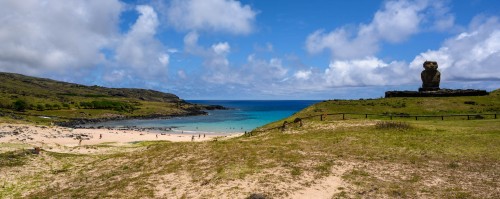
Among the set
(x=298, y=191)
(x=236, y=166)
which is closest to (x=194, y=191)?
(x=236, y=166)

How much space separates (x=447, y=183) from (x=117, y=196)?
1982 cm

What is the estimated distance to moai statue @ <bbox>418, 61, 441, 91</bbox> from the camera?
74938mm

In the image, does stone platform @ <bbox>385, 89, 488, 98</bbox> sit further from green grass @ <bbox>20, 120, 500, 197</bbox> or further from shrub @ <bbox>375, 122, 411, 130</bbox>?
shrub @ <bbox>375, 122, 411, 130</bbox>

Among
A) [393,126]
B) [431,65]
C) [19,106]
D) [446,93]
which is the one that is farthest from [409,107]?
[19,106]

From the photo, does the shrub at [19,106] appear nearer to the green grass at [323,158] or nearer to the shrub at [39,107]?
the shrub at [39,107]

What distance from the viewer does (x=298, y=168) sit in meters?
25.2

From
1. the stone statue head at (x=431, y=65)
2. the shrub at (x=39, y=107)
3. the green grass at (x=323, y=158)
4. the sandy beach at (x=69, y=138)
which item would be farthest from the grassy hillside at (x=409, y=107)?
the shrub at (x=39, y=107)

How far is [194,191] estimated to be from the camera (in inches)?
881

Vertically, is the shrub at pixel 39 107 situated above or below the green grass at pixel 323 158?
above

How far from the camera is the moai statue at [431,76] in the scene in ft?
246

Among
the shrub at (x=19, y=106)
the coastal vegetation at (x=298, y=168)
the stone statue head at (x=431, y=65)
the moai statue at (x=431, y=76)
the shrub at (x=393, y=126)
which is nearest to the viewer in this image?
the coastal vegetation at (x=298, y=168)

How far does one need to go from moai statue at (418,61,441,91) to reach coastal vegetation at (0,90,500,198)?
38132 millimetres

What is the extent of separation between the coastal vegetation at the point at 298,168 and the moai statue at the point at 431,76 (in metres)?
38.1

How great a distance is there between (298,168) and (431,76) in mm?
61179
